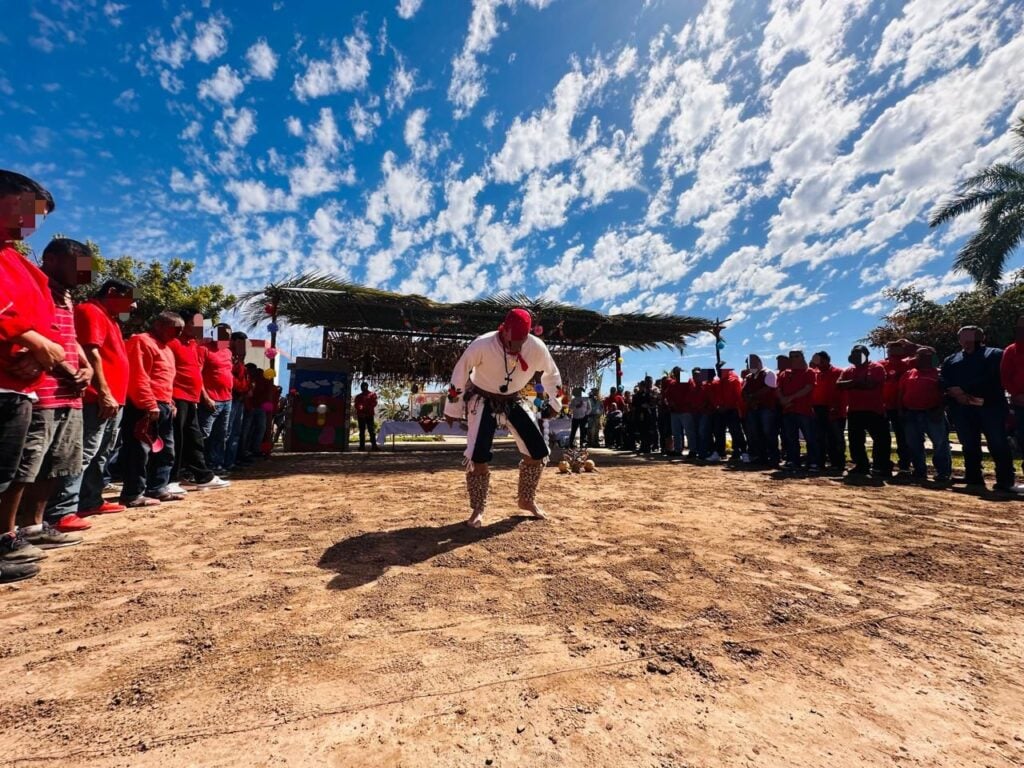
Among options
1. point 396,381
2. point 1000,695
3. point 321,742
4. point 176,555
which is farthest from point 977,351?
point 396,381

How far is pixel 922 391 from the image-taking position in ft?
18.5

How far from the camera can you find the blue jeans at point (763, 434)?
7.50 metres

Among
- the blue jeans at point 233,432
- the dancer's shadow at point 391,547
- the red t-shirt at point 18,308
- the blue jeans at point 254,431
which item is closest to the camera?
the red t-shirt at point 18,308

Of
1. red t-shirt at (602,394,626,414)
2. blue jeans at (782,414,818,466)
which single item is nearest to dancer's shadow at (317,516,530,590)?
blue jeans at (782,414,818,466)

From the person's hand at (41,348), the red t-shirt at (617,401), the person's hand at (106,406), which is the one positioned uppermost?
the red t-shirt at (617,401)

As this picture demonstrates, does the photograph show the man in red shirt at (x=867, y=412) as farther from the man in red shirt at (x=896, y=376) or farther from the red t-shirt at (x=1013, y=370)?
the red t-shirt at (x=1013, y=370)

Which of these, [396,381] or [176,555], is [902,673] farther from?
[396,381]

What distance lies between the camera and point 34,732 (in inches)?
47.8

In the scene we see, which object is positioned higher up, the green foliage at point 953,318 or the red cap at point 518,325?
the green foliage at point 953,318

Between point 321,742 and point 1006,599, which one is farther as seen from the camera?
point 1006,599

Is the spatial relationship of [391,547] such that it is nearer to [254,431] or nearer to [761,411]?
[254,431]

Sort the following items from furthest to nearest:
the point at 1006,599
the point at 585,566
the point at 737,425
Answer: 1. the point at 737,425
2. the point at 585,566
3. the point at 1006,599

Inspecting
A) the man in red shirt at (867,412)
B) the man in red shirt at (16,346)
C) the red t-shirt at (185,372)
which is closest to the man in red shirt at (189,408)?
the red t-shirt at (185,372)

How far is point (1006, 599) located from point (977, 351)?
14.9 feet
